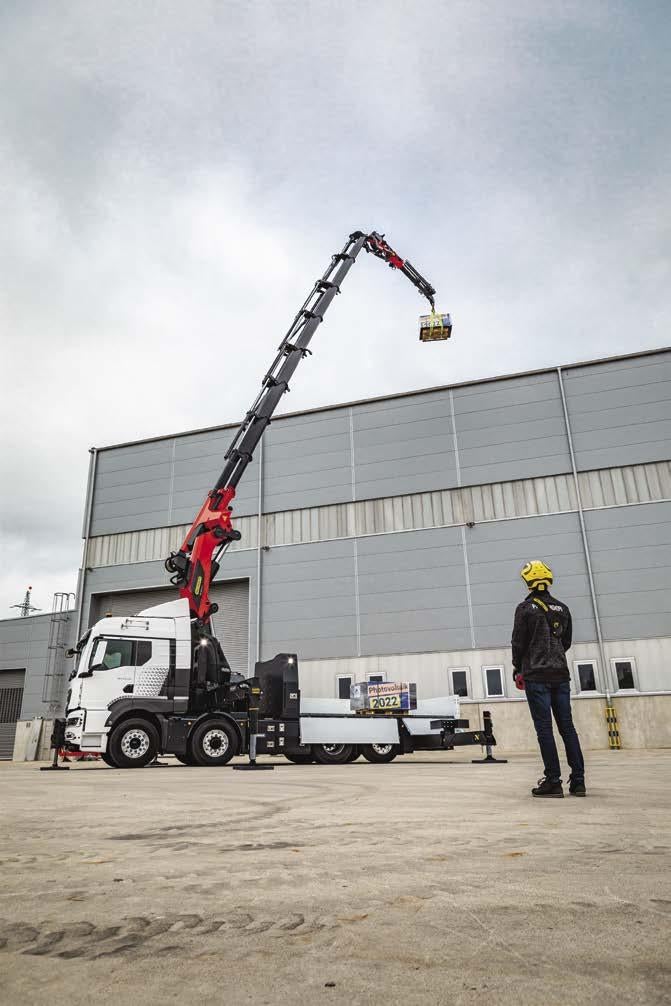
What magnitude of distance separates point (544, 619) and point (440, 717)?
10.4 metres

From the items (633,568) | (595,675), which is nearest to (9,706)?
(595,675)

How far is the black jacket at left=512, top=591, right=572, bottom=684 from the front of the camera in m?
Answer: 5.53

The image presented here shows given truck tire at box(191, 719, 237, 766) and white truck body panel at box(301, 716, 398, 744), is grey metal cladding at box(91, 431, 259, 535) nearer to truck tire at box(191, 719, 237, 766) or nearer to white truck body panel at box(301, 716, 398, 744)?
white truck body panel at box(301, 716, 398, 744)

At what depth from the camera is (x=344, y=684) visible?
24.3m

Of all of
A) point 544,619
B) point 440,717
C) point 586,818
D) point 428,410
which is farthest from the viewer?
point 428,410

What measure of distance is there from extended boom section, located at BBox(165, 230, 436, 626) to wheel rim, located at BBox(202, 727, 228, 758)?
8.16ft

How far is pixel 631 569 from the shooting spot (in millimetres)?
22578

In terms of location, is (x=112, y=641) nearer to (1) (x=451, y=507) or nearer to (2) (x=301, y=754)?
(2) (x=301, y=754)

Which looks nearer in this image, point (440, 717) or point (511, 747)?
point (440, 717)

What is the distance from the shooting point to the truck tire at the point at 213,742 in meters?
13.3

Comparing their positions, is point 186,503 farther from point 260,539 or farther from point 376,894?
→ point 376,894

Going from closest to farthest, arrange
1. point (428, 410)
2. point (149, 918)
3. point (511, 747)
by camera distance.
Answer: point (149, 918) < point (511, 747) < point (428, 410)

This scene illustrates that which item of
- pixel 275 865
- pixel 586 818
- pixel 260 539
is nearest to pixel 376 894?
pixel 275 865

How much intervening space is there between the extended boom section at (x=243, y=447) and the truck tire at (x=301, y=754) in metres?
3.33
